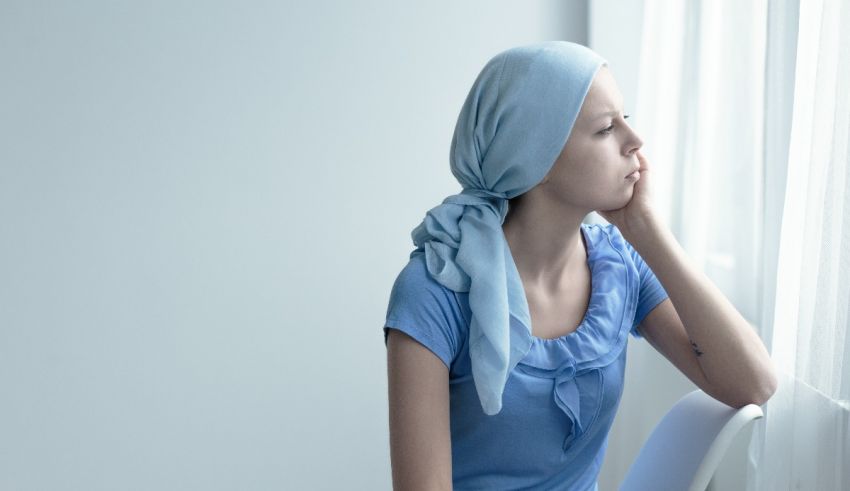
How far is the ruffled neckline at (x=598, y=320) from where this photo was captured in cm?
159

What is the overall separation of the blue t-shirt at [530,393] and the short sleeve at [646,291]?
76mm

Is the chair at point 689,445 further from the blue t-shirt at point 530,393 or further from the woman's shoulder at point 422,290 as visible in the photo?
the woman's shoulder at point 422,290

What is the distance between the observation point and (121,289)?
2.84m

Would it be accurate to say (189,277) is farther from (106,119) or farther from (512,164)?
(512,164)

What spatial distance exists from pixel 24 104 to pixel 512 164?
174cm

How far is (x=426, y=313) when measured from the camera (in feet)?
4.99

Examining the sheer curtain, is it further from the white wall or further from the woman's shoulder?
the woman's shoulder

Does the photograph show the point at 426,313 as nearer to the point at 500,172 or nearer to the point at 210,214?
the point at 500,172

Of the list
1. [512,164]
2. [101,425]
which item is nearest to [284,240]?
[101,425]

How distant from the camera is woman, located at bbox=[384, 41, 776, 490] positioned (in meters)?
1.49

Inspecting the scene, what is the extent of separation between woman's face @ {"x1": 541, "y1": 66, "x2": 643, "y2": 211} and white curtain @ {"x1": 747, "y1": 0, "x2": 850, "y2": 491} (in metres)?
0.30

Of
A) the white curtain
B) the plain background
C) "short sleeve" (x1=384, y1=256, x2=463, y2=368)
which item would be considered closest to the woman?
"short sleeve" (x1=384, y1=256, x2=463, y2=368)

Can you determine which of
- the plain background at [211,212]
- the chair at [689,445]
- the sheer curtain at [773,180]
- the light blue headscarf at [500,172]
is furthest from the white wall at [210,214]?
the chair at [689,445]

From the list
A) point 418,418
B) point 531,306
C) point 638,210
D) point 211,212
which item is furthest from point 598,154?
point 211,212
